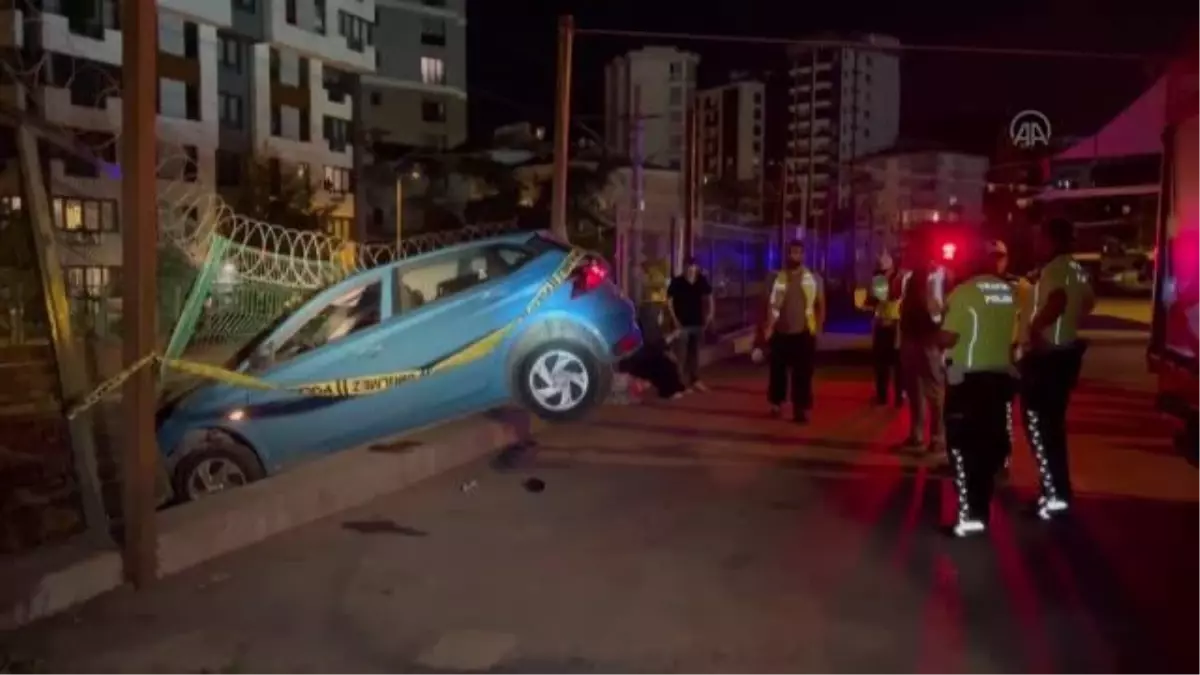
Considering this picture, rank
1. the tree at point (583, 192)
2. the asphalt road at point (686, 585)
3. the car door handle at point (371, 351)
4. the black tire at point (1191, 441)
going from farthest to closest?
the tree at point (583, 192), the car door handle at point (371, 351), the black tire at point (1191, 441), the asphalt road at point (686, 585)

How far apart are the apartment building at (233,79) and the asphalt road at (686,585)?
73.5 feet

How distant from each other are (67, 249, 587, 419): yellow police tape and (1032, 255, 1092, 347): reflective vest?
13.3ft

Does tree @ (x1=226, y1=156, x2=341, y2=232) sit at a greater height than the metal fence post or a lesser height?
greater

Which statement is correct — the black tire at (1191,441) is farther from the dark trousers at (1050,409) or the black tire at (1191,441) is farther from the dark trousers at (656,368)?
the dark trousers at (656,368)

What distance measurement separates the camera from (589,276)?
34.7 ft

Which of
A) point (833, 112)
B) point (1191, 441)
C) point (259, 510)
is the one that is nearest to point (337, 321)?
point (259, 510)

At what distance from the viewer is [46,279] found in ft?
20.5

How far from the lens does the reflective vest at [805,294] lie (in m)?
11.5

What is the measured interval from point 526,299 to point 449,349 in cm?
81

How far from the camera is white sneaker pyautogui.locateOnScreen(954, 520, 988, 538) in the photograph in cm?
720

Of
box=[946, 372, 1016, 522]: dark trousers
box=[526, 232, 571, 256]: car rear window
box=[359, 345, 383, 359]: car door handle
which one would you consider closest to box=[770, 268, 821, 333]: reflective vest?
box=[526, 232, 571, 256]: car rear window

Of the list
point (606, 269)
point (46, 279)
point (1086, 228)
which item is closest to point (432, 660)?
point (46, 279)

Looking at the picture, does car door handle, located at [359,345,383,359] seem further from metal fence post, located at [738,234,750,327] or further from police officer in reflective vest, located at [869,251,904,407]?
metal fence post, located at [738,234,750,327]

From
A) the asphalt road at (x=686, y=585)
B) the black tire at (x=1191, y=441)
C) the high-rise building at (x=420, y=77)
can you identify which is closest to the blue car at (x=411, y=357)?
the asphalt road at (x=686, y=585)
